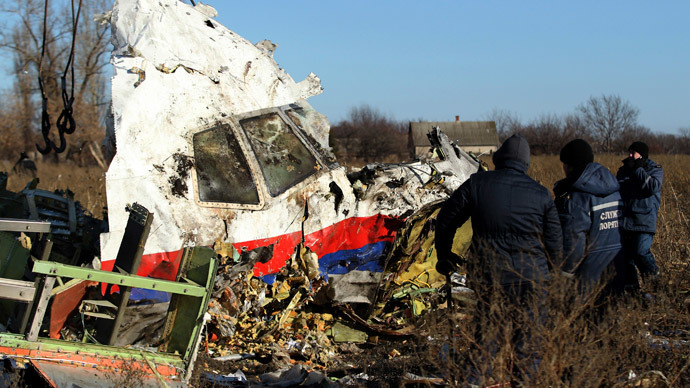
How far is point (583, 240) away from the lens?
14.3ft

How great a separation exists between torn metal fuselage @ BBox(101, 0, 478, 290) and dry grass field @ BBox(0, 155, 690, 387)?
1.18m

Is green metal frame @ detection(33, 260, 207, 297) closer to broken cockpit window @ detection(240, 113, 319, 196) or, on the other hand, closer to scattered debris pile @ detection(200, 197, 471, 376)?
scattered debris pile @ detection(200, 197, 471, 376)

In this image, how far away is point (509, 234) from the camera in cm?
362

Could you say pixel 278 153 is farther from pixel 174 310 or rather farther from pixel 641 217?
pixel 641 217

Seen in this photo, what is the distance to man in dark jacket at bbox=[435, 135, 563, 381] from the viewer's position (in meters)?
3.51

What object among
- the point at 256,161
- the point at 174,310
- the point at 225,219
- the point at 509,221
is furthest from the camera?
the point at 256,161

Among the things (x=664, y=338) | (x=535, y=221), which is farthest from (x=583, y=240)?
(x=664, y=338)

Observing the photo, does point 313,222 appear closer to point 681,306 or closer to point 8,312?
point 8,312

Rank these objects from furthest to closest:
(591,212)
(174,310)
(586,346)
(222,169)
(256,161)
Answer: (256,161) → (222,169) → (591,212) → (174,310) → (586,346)

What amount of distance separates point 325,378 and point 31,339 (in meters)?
1.94

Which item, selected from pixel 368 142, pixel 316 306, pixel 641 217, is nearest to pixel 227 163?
pixel 316 306

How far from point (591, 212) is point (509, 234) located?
1170mm

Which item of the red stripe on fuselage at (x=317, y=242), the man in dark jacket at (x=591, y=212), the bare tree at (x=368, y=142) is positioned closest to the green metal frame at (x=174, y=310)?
the red stripe on fuselage at (x=317, y=242)

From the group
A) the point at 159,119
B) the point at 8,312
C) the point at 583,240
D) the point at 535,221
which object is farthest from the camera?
the point at 159,119
